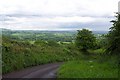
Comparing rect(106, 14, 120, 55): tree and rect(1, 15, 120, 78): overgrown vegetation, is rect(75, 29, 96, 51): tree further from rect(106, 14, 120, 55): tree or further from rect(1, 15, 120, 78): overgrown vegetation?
rect(106, 14, 120, 55): tree

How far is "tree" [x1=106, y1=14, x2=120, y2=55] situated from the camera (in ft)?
85.0

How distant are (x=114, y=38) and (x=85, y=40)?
1762 inches

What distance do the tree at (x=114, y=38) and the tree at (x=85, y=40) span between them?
143ft

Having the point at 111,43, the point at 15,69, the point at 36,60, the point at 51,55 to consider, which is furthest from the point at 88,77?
the point at 51,55

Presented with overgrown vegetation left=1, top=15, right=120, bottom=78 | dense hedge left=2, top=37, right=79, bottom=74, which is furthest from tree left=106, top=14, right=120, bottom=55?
dense hedge left=2, top=37, right=79, bottom=74

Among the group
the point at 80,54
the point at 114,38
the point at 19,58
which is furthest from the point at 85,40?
the point at 114,38

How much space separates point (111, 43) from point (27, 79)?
792 centimetres

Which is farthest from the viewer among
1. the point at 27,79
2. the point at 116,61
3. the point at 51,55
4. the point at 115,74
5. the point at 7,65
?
the point at 51,55

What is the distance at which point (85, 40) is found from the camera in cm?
7069

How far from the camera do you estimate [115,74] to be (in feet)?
74.9

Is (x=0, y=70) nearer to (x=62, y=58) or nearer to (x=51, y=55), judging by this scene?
(x=51, y=55)

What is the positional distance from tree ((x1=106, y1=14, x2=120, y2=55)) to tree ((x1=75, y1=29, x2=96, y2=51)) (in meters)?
43.5

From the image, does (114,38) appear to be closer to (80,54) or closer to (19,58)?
(19,58)

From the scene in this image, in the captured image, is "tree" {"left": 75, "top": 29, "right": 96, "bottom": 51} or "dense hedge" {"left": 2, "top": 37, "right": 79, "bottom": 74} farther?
"tree" {"left": 75, "top": 29, "right": 96, "bottom": 51}
